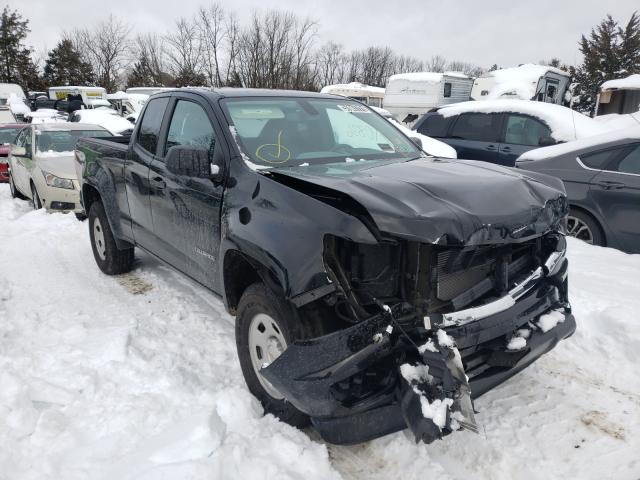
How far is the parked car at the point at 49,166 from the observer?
25.7ft

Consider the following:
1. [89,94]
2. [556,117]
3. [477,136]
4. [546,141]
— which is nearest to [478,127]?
[477,136]

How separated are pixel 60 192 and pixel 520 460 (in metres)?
7.70

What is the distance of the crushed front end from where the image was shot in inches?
80.2

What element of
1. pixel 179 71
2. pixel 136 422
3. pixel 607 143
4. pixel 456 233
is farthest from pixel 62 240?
pixel 179 71

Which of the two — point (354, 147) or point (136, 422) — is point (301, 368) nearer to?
point (136, 422)

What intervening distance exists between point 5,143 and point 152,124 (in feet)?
39.9

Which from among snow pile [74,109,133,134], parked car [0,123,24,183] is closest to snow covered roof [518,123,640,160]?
snow pile [74,109,133,134]

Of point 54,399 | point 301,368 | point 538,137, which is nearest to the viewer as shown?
point 301,368

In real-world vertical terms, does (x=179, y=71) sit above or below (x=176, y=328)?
above

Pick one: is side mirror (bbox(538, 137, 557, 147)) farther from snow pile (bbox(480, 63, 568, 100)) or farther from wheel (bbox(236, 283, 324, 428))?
snow pile (bbox(480, 63, 568, 100))

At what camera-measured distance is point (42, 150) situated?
868cm

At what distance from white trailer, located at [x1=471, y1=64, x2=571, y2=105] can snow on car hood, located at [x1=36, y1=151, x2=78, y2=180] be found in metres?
16.2

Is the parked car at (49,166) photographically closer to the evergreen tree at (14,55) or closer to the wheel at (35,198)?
the wheel at (35,198)

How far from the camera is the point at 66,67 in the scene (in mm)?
51625
